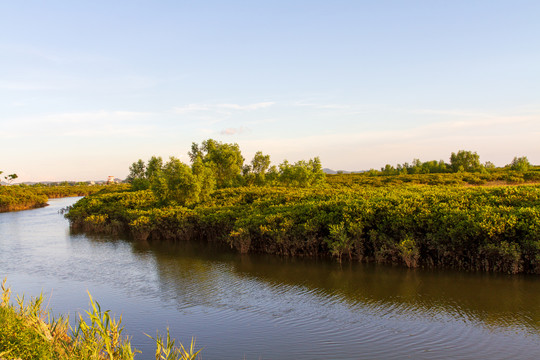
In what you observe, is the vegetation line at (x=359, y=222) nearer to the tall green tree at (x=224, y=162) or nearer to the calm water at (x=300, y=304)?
the calm water at (x=300, y=304)

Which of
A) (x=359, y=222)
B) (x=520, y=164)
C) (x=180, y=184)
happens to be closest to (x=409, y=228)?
(x=359, y=222)

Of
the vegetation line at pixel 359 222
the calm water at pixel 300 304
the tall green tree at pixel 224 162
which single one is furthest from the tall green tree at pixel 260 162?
the calm water at pixel 300 304

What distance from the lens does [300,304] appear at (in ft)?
42.7

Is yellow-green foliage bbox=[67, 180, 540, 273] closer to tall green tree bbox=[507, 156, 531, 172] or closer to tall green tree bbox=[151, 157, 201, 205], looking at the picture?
tall green tree bbox=[151, 157, 201, 205]

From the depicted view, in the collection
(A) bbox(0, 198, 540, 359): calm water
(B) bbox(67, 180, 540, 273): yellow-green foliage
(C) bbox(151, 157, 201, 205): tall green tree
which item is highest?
(C) bbox(151, 157, 201, 205): tall green tree

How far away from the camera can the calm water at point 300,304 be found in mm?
9734

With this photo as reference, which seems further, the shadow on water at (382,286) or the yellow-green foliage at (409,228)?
the yellow-green foliage at (409,228)

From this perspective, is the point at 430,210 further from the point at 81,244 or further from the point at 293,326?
the point at 81,244

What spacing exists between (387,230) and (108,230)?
81.3ft

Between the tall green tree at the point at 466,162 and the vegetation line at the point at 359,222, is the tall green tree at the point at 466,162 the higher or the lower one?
the higher one

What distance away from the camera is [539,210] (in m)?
14.8

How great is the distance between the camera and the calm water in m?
9.73

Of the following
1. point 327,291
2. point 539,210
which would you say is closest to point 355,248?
point 327,291

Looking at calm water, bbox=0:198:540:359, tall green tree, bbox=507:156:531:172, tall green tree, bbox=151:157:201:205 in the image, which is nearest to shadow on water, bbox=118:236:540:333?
calm water, bbox=0:198:540:359
